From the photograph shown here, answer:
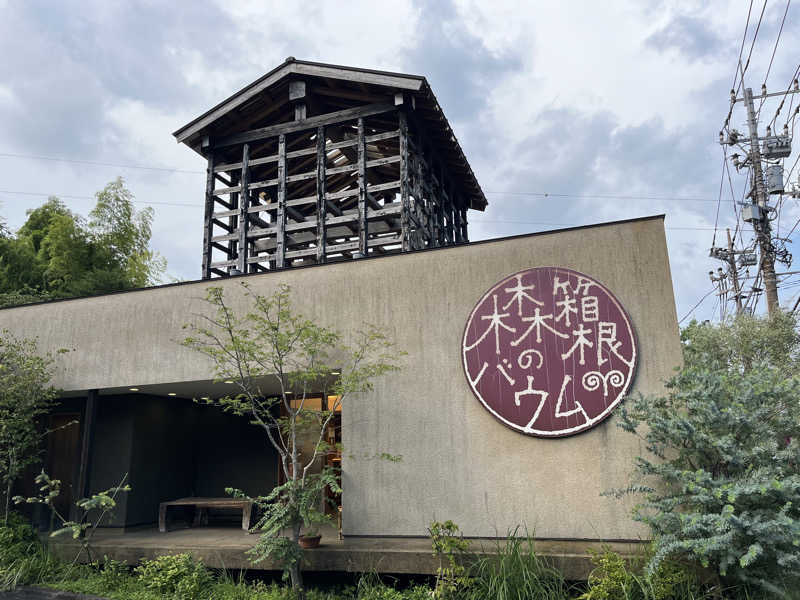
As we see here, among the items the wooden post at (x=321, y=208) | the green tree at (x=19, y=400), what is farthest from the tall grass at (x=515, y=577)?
the wooden post at (x=321, y=208)

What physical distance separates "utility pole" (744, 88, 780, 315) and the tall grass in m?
14.2

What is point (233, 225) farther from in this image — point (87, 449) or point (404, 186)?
point (87, 449)

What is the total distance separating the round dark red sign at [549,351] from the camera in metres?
6.05

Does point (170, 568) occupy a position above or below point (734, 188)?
below

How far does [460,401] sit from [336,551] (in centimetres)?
206

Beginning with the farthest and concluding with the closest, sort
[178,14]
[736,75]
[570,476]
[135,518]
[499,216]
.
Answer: [499,216] < [736,75] < [178,14] < [135,518] < [570,476]

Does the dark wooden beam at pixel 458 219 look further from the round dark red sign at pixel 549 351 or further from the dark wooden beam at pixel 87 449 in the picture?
the dark wooden beam at pixel 87 449

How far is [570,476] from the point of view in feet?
19.6

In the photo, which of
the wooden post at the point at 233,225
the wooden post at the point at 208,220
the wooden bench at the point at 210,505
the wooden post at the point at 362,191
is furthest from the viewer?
the wooden post at the point at 233,225

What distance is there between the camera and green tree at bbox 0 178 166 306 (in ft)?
57.0

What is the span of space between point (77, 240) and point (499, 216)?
82.0m

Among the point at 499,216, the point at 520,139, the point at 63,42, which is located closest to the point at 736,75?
the point at 63,42

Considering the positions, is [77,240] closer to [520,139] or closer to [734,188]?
[734,188]

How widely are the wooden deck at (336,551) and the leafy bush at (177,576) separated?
187 mm
